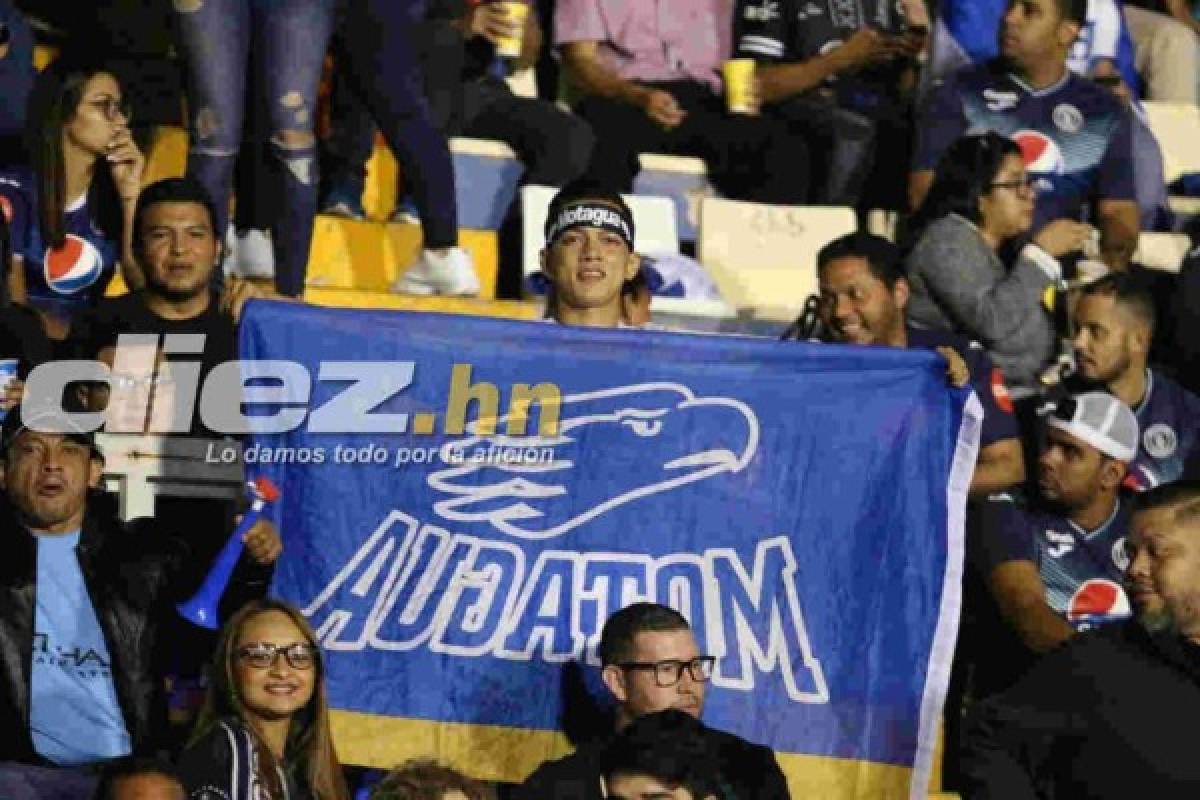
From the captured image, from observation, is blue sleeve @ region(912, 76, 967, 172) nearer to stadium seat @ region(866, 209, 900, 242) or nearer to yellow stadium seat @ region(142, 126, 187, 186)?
stadium seat @ region(866, 209, 900, 242)

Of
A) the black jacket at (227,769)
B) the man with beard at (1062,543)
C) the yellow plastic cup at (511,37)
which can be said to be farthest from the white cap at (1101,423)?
the yellow plastic cup at (511,37)

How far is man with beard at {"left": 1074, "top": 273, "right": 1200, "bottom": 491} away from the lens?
872cm

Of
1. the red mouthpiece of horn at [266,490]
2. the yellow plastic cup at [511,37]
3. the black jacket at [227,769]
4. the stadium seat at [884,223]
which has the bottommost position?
the black jacket at [227,769]

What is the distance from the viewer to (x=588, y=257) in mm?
7605

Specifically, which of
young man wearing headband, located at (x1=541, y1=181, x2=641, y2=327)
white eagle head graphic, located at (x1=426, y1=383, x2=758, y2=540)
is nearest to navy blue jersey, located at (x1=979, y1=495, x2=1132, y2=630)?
white eagle head graphic, located at (x1=426, y1=383, x2=758, y2=540)

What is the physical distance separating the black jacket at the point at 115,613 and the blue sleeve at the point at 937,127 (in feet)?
11.5

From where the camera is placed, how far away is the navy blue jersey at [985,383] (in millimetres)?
8102

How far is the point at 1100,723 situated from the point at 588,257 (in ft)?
7.04

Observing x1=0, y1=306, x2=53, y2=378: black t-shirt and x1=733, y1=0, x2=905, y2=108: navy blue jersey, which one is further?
x1=733, y1=0, x2=905, y2=108: navy blue jersey

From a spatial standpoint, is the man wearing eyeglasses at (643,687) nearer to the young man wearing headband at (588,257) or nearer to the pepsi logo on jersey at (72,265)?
the young man wearing headband at (588,257)

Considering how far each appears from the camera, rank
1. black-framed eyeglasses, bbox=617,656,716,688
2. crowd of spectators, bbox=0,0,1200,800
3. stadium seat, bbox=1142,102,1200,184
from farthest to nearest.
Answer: stadium seat, bbox=1142,102,1200,184
black-framed eyeglasses, bbox=617,656,716,688
crowd of spectators, bbox=0,0,1200,800

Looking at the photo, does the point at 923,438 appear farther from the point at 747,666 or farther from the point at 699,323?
the point at 699,323

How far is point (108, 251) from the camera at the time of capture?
821 centimetres

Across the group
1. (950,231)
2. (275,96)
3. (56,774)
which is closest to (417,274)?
(275,96)
